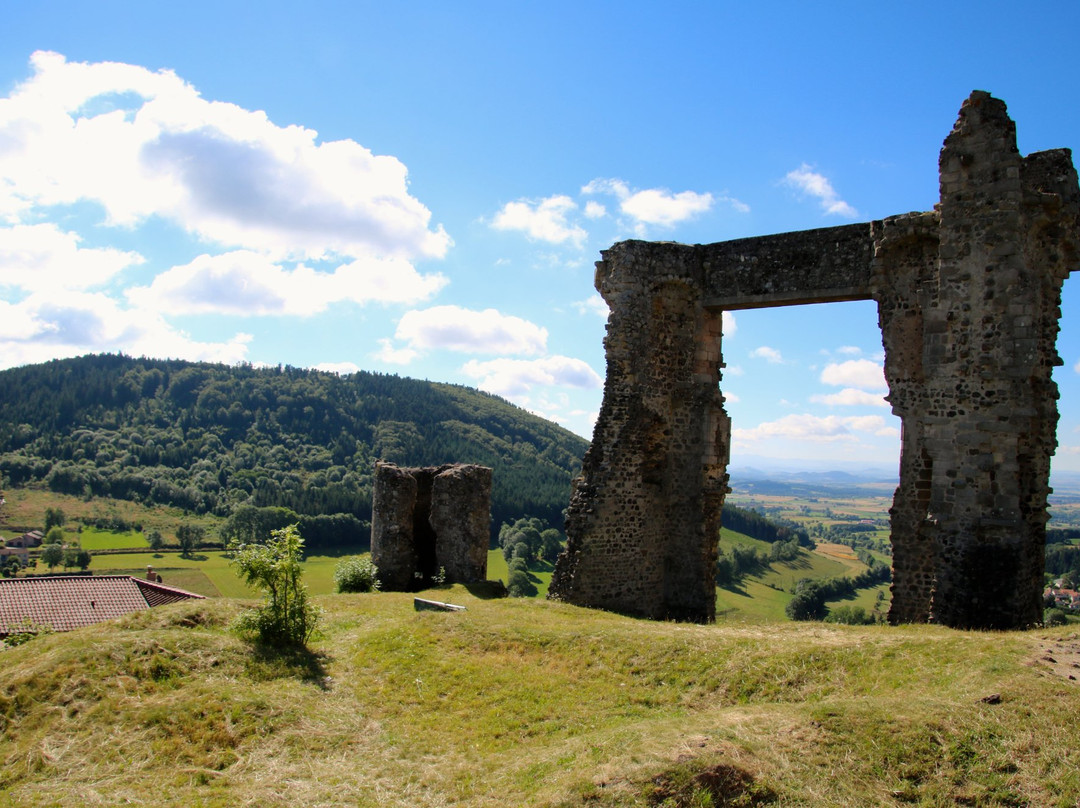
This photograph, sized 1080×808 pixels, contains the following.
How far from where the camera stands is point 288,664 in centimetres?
1062

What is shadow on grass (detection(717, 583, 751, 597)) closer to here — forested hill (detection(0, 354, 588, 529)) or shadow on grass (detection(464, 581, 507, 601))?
forested hill (detection(0, 354, 588, 529))

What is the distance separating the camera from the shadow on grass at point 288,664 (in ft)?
33.4

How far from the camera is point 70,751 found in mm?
7895

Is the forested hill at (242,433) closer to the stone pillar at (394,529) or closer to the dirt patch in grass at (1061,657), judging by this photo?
the stone pillar at (394,529)

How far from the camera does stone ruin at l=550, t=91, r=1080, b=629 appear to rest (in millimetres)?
11961

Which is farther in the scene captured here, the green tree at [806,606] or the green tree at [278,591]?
the green tree at [806,606]

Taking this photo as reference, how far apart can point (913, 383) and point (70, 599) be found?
26.4 meters

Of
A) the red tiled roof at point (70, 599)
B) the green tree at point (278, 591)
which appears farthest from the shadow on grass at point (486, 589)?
the red tiled roof at point (70, 599)

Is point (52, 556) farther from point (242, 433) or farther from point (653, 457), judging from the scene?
point (653, 457)

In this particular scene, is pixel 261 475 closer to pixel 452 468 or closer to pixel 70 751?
pixel 452 468

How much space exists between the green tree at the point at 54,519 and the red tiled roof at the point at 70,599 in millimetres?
73013

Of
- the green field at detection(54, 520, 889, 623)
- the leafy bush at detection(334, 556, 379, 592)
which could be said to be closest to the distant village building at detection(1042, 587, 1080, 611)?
the leafy bush at detection(334, 556, 379, 592)

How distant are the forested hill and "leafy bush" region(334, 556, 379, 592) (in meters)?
67.6

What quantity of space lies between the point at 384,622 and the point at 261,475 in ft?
343
